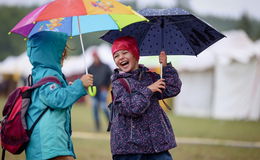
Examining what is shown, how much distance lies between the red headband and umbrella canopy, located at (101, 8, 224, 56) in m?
0.34

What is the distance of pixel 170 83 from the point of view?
4.77 metres

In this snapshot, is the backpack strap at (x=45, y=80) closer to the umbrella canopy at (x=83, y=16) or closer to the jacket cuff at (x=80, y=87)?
the jacket cuff at (x=80, y=87)

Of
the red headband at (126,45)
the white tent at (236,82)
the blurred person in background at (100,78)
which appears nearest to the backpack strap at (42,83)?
the red headband at (126,45)

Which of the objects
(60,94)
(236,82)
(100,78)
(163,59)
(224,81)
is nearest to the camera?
(60,94)

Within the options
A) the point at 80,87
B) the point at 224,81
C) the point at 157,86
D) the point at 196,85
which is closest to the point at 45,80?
the point at 80,87

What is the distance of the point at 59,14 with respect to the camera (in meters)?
4.26

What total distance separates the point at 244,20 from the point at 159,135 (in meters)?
61.8

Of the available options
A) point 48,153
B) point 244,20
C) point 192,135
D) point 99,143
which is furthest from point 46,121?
point 244,20

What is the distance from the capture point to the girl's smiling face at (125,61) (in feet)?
15.4

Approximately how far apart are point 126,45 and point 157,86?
503 millimetres

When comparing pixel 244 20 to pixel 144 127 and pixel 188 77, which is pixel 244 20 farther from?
pixel 144 127

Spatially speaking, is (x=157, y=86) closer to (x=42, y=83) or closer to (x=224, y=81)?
(x=42, y=83)

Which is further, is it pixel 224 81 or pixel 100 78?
pixel 224 81

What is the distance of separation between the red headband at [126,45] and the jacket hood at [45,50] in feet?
1.72
